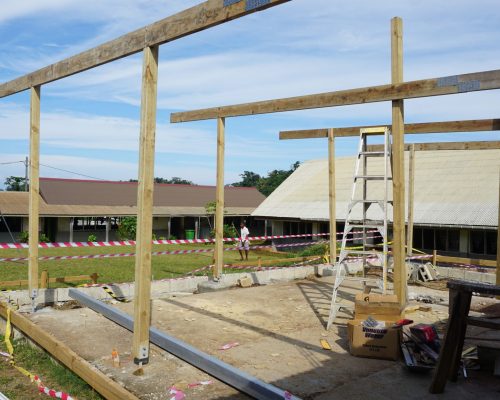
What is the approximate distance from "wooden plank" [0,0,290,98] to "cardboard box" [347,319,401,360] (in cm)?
454

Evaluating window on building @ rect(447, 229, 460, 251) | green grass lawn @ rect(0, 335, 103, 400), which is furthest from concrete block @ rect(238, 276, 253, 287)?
window on building @ rect(447, 229, 460, 251)

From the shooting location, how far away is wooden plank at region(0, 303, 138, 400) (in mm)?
5293

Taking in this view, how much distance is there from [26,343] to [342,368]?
16.6 ft

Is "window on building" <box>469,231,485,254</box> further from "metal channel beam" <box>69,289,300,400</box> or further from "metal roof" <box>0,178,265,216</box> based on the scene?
"metal roof" <box>0,178,265,216</box>

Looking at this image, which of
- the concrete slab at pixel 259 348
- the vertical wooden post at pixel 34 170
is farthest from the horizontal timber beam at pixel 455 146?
the vertical wooden post at pixel 34 170

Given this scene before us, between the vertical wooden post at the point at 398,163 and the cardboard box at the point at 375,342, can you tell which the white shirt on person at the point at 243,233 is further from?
the cardboard box at the point at 375,342

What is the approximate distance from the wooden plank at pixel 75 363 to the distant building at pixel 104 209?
901 inches

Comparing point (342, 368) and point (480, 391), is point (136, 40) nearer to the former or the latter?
point (342, 368)

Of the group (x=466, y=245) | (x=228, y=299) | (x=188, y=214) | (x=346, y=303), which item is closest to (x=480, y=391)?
(x=346, y=303)

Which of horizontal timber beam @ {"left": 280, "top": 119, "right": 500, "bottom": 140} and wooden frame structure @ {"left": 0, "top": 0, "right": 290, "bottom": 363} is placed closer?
wooden frame structure @ {"left": 0, "top": 0, "right": 290, "bottom": 363}

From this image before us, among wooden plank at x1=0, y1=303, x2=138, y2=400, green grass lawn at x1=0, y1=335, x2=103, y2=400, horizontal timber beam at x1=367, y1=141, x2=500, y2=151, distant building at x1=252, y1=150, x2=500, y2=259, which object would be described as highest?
horizontal timber beam at x1=367, y1=141, x2=500, y2=151

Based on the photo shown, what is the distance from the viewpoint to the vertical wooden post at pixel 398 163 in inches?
326

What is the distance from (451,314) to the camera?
5523 mm

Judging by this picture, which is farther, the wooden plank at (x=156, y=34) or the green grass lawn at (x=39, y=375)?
the green grass lawn at (x=39, y=375)
